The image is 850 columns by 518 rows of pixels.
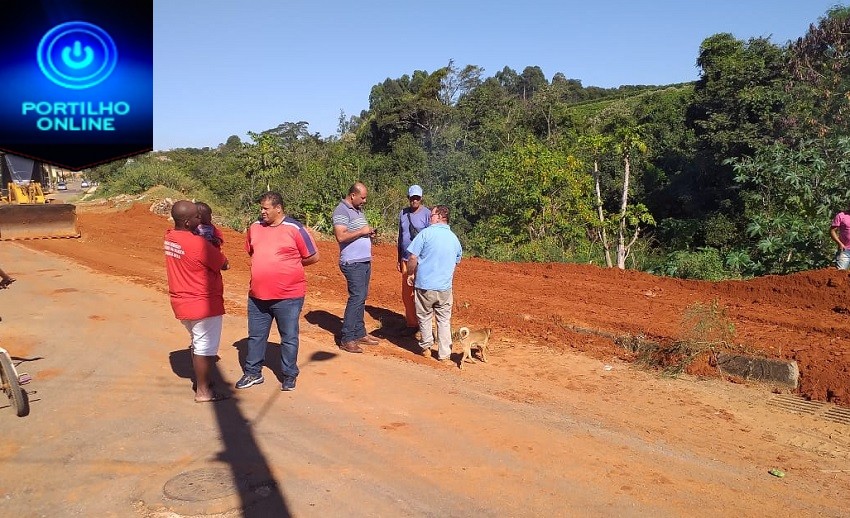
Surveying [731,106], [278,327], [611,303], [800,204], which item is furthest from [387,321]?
[731,106]

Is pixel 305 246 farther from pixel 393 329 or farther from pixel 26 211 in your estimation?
pixel 26 211

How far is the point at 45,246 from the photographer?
17516 mm

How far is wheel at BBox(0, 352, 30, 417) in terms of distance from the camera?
5.12 m

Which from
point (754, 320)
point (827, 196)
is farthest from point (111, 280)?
point (827, 196)

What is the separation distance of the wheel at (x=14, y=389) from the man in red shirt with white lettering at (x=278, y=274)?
5.96 feet

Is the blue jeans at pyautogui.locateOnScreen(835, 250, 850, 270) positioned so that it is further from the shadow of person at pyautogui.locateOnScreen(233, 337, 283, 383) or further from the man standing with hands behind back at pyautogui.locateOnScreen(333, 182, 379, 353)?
the shadow of person at pyautogui.locateOnScreen(233, 337, 283, 383)

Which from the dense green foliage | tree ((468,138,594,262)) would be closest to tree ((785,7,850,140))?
the dense green foliage

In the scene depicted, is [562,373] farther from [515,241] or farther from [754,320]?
[515,241]

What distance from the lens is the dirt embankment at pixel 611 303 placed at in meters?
7.02

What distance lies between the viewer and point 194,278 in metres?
5.36

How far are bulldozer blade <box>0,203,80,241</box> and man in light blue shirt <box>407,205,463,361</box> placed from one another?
50.0 feet

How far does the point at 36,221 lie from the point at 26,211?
0.37 meters

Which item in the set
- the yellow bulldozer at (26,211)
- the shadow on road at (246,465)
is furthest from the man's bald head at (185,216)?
the yellow bulldozer at (26,211)

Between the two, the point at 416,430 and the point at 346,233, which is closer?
the point at 416,430
